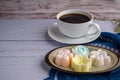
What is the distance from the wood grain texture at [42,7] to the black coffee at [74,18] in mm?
145

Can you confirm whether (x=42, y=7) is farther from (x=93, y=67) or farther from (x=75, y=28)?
(x=93, y=67)

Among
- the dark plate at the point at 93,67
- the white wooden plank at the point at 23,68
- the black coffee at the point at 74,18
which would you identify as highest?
the black coffee at the point at 74,18

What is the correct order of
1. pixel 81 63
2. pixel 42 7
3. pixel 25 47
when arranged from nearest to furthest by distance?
pixel 81 63, pixel 25 47, pixel 42 7

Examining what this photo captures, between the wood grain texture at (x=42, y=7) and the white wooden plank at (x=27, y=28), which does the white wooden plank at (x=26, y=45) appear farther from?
the wood grain texture at (x=42, y=7)

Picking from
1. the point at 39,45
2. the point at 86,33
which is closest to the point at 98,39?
the point at 86,33

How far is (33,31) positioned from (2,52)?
130 mm

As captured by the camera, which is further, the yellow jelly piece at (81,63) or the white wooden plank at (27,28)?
the white wooden plank at (27,28)

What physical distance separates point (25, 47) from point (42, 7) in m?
0.22

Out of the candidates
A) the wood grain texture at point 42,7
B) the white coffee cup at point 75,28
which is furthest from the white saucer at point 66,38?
the wood grain texture at point 42,7

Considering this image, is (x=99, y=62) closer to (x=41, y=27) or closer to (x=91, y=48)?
(x=91, y=48)

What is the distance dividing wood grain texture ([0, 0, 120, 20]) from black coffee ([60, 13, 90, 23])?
145mm

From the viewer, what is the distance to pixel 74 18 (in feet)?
2.53

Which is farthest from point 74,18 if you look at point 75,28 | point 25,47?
point 25,47

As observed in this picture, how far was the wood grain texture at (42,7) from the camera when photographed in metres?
0.93
